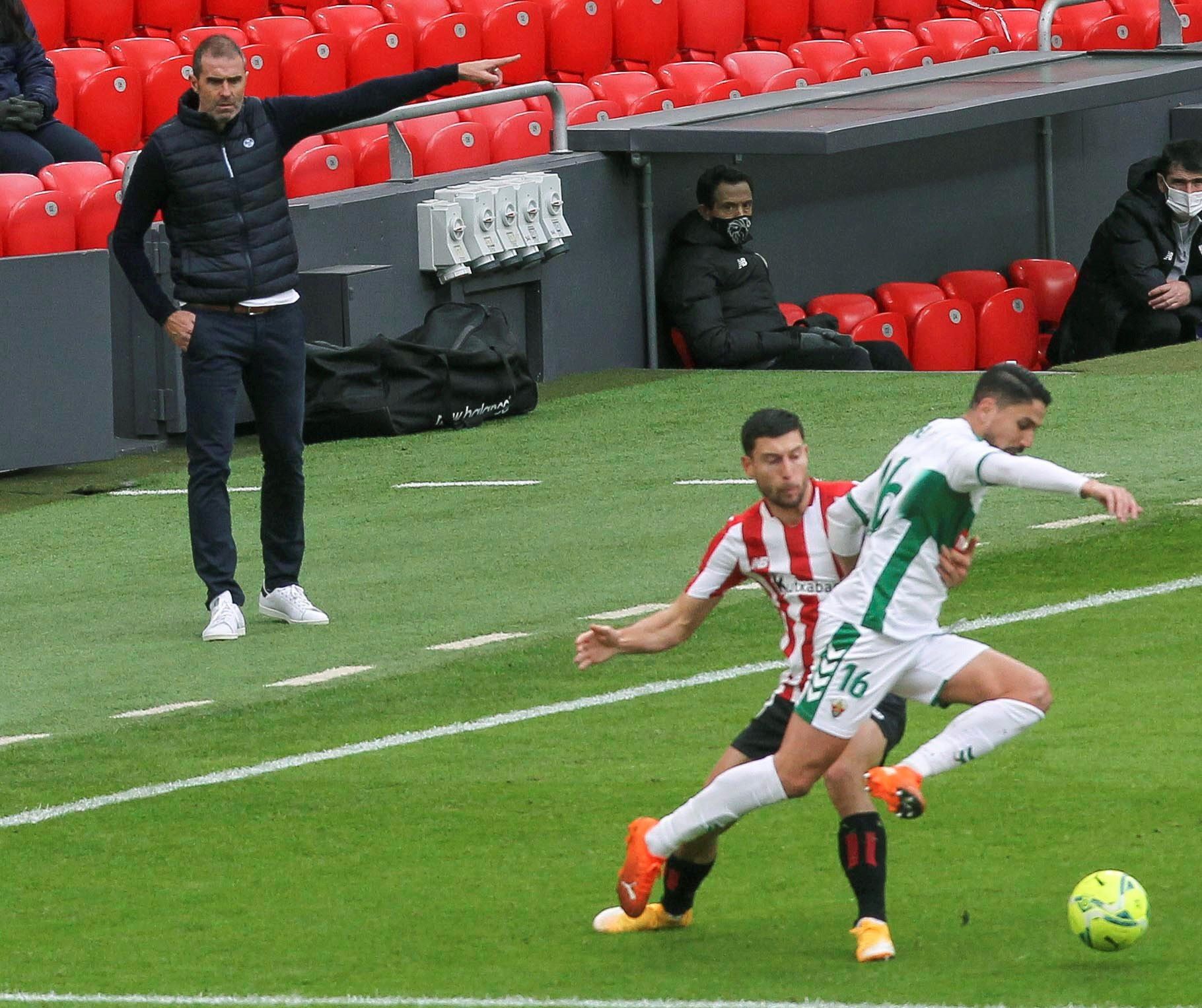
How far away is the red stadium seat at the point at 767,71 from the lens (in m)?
18.8

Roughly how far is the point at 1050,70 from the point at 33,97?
8.32 metres

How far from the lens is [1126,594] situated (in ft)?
30.3

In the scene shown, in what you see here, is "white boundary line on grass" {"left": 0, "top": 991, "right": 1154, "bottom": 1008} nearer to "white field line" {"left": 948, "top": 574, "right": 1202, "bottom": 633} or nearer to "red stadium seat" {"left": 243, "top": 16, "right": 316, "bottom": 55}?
"white field line" {"left": 948, "top": 574, "right": 1202, "bottom": 633}

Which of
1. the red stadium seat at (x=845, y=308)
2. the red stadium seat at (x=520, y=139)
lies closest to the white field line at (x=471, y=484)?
the red stadium seat at (x=520, y=139)

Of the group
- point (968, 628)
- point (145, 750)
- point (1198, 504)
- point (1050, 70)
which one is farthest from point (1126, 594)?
point (1050, 70)

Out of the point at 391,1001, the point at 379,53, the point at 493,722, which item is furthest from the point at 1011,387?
the point at 379,53

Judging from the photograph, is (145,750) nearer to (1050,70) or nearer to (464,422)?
(464,422)

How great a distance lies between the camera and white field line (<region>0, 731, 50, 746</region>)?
26.0ft

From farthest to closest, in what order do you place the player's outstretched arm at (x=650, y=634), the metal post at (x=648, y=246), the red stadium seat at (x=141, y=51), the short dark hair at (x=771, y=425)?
1. the red stadium seat at (x=141, y=51)
2. the metal post at (x=648, y=246)
3. the player's outstretched arm at (x=650, y=634)
4. the short dark hair at (x=771, y=425)

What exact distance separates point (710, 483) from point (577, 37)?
7897mm

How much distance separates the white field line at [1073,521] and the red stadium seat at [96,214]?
5.48 meters

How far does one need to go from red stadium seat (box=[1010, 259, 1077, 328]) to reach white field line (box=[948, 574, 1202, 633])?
8856 millimetres

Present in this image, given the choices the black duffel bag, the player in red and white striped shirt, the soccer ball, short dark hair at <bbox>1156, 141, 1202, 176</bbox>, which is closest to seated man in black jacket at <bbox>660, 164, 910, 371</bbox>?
the black duffel bag

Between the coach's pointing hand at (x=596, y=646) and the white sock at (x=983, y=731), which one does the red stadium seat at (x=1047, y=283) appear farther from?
the white sock at (x=983, y=731)
